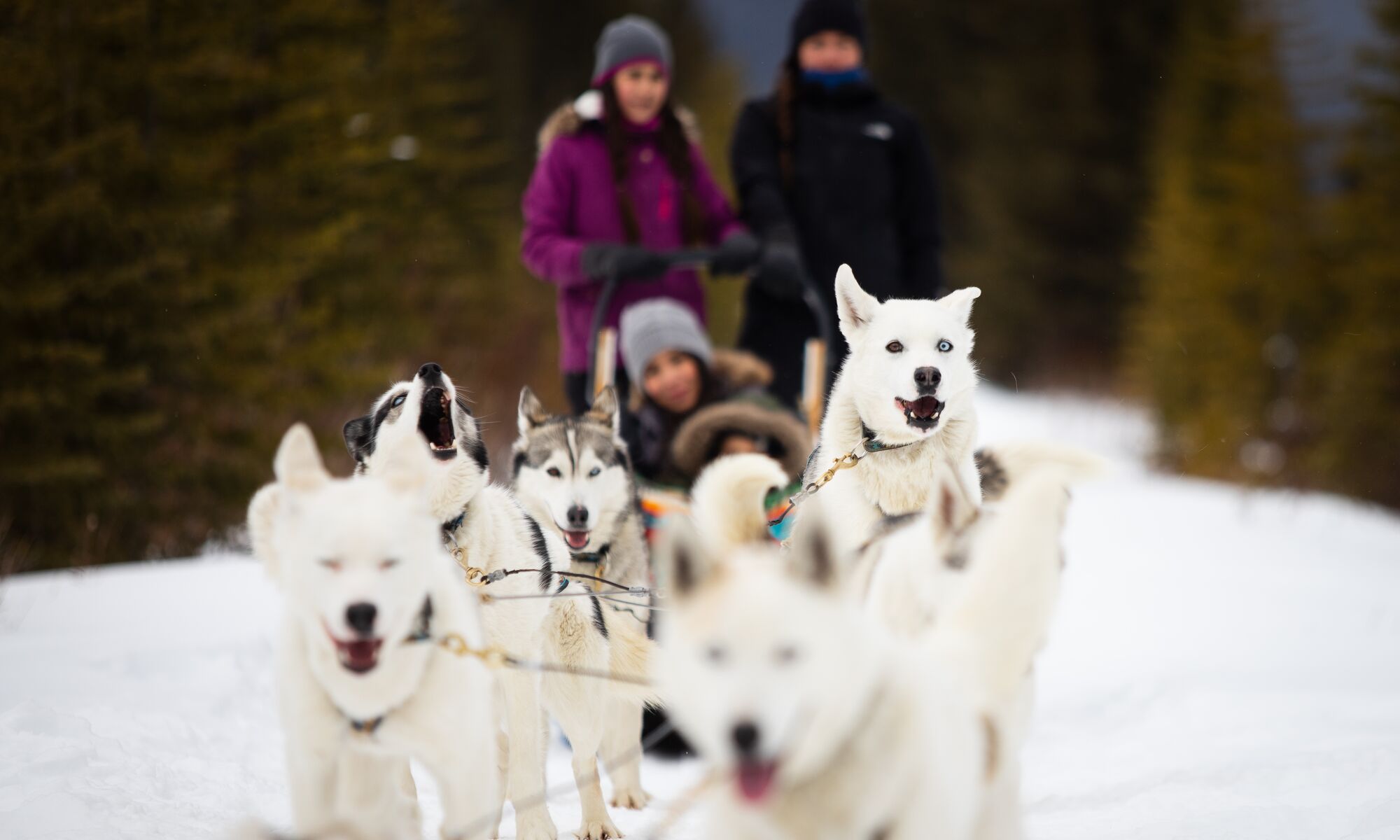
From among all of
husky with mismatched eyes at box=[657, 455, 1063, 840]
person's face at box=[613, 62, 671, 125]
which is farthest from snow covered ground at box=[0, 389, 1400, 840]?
person's face at box=[613, 62, 671, 125]

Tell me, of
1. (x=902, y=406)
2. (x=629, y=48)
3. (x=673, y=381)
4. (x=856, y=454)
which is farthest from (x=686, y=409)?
(x=902, y=406)

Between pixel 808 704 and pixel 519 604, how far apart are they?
5.14 feet

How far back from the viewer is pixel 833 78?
485 cm

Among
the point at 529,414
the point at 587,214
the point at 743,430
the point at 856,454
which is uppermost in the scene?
the point at 587,214

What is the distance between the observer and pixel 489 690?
212 centimetres

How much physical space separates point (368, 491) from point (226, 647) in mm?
3377

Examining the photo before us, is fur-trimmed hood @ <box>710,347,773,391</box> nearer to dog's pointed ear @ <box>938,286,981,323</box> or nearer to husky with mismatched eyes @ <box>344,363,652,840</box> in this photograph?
husky with mismatched eyes @ <box>344,363,652,840</box>

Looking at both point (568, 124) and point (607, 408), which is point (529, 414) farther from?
point (568, 124)

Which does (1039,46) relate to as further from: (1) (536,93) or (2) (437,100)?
(2) (437,100)

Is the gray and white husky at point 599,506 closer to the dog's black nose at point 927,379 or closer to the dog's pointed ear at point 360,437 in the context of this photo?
the dog's pointed ear at point 360,437

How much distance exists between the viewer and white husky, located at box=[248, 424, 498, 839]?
1785 mm

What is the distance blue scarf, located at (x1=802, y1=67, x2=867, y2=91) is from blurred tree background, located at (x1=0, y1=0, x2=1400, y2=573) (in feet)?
17.9

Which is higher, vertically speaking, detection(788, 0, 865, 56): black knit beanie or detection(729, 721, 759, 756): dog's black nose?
detection(788, 0, 865, 56): black knit beanie

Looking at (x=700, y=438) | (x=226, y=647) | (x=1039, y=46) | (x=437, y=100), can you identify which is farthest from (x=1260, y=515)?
(x=1039, y=46)
